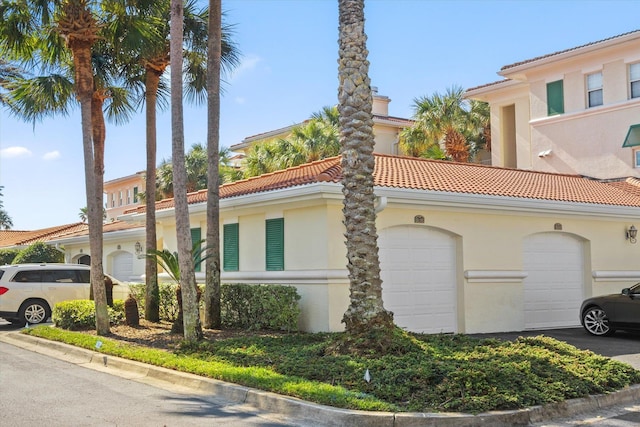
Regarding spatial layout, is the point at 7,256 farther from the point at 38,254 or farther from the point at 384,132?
the point at 384,132

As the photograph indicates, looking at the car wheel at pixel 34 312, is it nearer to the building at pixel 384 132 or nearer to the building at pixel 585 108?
the building at pixel 585 108

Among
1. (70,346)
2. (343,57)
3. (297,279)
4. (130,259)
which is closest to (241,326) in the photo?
(297,279)

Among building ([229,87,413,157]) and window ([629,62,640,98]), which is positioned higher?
building ([229,87,413,157])

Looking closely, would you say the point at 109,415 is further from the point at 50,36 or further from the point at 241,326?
the point at 50,36

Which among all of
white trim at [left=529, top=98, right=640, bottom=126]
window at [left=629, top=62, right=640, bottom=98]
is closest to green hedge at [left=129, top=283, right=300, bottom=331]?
white trim at [left=529, top=98, right=640, bottom=126]

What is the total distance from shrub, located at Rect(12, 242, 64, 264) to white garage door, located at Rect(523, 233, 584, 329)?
24371 millimetres

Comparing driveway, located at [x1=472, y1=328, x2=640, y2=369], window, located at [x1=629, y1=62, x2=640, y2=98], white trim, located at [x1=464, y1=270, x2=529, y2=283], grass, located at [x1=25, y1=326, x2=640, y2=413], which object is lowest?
driveway, located at [x1=472, y1=328, x2=640, y2=369]

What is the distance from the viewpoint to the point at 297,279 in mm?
15367

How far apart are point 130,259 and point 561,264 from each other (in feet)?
54.3

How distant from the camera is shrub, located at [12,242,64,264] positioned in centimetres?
3325

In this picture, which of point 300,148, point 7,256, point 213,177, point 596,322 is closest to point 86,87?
point 213,177

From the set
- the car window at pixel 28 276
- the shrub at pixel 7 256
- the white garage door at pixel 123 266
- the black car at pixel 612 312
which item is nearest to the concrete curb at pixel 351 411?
the black car at pixel 612 312

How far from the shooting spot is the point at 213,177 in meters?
15.4

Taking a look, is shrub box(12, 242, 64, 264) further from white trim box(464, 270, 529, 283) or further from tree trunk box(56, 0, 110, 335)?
white trim box(464, 270, 529, 283)
